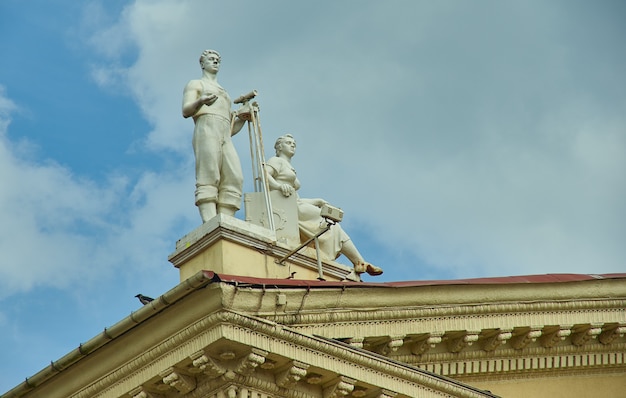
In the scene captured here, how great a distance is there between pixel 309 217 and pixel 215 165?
83.9 inches

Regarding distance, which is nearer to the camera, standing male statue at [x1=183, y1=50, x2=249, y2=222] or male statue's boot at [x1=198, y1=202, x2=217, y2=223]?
male statue's boot at [x1=198, y1=202, x2=217, y2=223]

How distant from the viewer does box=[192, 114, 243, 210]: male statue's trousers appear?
22984 mm

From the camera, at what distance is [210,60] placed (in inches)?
950

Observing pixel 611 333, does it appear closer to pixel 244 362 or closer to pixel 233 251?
pixel 233 251

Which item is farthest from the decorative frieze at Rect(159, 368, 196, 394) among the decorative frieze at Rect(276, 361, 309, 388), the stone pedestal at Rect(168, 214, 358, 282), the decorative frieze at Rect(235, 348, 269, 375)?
the stone pedestal at Rect(168, 214, 358, 282)

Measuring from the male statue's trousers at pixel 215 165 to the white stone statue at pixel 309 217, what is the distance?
111 cm

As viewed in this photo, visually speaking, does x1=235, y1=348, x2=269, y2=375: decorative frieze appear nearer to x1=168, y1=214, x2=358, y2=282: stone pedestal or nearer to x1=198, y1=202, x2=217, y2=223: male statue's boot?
x1=168, y1=214, x2=358, y2=282: stone pedestal

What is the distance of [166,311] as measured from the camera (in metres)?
18.9

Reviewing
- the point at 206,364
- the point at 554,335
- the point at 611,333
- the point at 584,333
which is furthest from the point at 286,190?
the point at 206,364

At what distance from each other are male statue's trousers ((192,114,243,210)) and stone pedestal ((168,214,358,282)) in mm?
920

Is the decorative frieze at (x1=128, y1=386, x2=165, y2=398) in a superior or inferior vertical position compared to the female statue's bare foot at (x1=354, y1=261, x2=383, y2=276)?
inferior

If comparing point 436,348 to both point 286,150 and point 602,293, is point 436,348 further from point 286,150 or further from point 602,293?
point 286,150

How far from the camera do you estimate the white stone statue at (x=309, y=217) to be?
79.6 feet

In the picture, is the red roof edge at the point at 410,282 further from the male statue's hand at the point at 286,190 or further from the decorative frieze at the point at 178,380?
the male statue's hand at the point at 286,190
